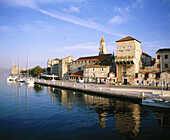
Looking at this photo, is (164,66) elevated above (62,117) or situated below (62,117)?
above

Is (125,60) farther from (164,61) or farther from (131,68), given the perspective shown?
(164,61)

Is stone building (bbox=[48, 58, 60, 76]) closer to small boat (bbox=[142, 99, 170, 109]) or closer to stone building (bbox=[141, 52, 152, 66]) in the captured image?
stone building (bbox=[141, 52, 152, 66])

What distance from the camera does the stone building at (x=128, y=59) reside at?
156ft

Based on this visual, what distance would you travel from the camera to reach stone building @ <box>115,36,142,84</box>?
4744 cm

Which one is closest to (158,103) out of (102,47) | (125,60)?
(125,60)

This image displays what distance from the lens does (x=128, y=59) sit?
47125 mm

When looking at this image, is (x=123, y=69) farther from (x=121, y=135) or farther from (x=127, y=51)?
(x=121, y=135)

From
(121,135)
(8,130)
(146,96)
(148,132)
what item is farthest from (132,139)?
(146,96)

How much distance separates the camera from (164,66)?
4491cm

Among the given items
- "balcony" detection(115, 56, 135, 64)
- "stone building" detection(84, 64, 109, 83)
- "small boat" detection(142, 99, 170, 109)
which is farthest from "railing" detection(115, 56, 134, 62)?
"small boat" detection(142, 99, 170, 109)

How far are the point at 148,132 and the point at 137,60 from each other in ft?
127

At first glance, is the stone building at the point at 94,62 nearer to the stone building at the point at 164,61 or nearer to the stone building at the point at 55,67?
the stone building at the point at 164,61

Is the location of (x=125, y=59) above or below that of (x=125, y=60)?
above

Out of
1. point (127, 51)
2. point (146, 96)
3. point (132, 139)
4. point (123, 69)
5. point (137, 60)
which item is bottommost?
point (132, 139)
